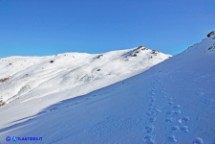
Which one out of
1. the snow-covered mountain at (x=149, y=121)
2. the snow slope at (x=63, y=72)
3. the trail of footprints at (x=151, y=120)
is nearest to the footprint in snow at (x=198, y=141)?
the snow-covered mountain at (x=149, y=121)

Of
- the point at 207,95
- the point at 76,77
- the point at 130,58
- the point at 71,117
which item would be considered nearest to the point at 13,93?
the point at 76,77

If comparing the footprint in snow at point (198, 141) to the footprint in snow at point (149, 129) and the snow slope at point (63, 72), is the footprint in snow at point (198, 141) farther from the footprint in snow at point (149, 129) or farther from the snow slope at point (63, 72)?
the snow slope at point (63, 72)

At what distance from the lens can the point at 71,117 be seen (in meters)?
9.88

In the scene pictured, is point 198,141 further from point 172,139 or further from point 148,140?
point 148,140

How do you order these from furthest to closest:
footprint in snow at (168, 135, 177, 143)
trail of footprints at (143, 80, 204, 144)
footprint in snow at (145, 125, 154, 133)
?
1. footprint in snow at (145, 125, 154, 133)
2. trail of footprints at (143, 80, 204, 144)
3. footprint in snow at (168, 135, 177, 143)

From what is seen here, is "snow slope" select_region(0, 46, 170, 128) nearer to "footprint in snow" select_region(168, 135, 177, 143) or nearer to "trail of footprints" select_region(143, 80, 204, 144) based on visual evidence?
"trail of footprints" select_region(143, 80, 204, 144)

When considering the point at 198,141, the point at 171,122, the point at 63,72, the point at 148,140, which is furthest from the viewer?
the point at 63,72

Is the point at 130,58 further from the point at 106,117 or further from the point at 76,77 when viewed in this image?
the point at 106,117

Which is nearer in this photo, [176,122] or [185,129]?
[185,129]

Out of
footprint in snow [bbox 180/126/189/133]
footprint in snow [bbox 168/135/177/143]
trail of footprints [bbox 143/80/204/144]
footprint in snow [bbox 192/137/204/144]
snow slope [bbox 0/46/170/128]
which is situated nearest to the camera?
footprint in snow [bbox 192/137/204/144]

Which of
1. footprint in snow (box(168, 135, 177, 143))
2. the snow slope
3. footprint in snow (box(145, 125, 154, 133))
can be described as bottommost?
footprint in snow (box(168, 135, 177, 143))

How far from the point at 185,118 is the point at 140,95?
4.35 metres

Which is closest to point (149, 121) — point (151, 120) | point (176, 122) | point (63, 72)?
point (151, 120)

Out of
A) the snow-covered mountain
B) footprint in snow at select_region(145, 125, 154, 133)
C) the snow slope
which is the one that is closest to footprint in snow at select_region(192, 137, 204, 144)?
the snow-covered mountain
